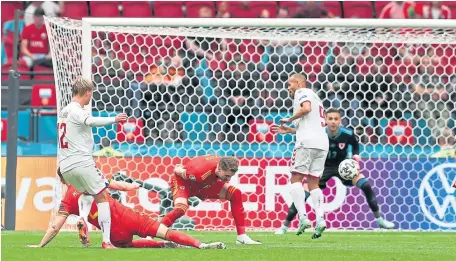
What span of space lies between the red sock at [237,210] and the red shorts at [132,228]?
117 cm

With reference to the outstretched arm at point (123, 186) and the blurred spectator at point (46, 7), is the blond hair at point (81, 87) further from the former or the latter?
the blurred spectator at point (46, 7)

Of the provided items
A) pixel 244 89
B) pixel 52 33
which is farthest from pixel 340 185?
pixel 52 33

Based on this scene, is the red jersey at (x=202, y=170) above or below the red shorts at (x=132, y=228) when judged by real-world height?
above

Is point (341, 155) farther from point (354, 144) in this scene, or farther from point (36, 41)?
point (36, 41)

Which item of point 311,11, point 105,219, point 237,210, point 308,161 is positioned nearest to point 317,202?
point 308,161

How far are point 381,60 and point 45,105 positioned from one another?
14.7ft

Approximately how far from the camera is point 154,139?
1338 cm

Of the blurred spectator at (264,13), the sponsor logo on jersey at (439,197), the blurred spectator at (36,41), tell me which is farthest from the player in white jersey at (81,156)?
the blurred spectator at (264,13)

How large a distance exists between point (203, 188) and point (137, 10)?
25.5 feet

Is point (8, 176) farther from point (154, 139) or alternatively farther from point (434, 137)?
point (434, 137)

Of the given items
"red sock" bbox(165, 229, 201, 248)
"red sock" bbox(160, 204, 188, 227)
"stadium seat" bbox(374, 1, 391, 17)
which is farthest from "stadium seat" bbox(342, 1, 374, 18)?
"red sock" bbox(165, 229, 201, 248)

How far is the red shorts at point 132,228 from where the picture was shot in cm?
869

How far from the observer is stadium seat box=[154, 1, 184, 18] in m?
17.2

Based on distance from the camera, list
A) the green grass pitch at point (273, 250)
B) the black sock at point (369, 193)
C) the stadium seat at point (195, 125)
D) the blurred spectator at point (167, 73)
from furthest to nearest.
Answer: the blurred spectator at point (167, 73) → the stadium seat at point (195, 125) → the black sock at point (369, 193) → the green grass pitch at point (273, 250)
